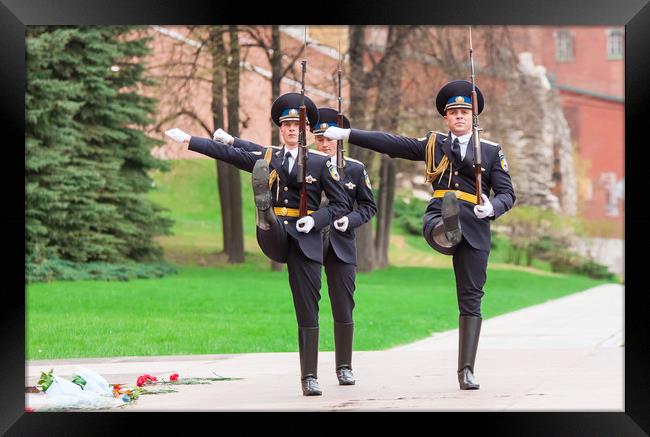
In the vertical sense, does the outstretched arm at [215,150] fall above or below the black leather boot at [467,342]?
above

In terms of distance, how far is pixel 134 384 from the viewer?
9.11m

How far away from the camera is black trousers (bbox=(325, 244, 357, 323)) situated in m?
8.91

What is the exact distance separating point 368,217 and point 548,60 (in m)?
29.3

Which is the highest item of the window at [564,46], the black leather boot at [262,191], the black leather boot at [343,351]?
the window at [564,46]

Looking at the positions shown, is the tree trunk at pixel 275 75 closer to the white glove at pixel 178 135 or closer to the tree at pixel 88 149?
the tree at pixel 88 149

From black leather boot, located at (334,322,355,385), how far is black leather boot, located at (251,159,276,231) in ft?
4.86

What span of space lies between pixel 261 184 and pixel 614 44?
3365 centimetres

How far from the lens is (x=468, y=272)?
824 centimetres

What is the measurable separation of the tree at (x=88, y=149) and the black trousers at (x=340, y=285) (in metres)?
11.8

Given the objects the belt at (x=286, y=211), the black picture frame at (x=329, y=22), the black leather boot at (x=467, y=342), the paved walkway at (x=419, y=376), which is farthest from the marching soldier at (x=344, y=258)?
the black picture frame at (x=329, y=22)

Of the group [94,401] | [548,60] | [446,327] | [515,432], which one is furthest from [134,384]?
[548,60]

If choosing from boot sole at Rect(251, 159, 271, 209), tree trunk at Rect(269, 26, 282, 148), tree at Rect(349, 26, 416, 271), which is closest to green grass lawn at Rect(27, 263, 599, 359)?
tree at Rect(349, 26, 416, 271)

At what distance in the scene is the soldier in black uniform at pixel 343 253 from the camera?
348 inches

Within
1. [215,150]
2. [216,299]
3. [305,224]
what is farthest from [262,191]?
[216,299]
